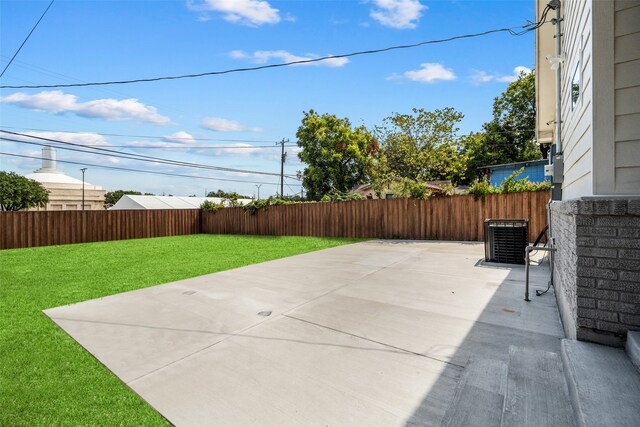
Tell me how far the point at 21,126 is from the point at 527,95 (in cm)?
3192

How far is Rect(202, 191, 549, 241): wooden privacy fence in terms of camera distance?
8.97 meters

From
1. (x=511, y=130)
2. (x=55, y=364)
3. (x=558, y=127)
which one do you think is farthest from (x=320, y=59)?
(x=511, y=130)

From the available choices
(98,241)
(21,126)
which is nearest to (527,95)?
(98,241)

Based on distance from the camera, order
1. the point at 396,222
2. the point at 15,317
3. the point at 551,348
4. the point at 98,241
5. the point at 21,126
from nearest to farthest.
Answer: the point at 551,348 → the point at 15,317 → the point at 396,222 → the point at 98,241 → the point at 21,126

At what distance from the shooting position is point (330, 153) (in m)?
27.3

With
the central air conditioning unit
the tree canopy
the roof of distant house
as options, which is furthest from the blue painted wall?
the roof of distant house

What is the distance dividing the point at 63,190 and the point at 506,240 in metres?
63.0

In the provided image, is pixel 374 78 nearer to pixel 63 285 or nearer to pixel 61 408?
pixel 63 285

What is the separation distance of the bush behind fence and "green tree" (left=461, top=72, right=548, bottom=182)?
1550 cm

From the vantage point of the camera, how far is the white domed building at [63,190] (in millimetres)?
49734

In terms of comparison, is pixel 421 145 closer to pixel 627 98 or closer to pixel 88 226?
pixel 627 98

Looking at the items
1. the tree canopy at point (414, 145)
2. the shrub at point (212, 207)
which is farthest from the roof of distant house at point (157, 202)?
the shrub at point (212, 207)

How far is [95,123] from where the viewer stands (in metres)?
20.5

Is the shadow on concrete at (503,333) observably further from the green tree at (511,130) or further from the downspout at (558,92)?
the green tree at (511,130)
